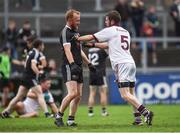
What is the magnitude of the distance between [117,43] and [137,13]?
16.3 metres

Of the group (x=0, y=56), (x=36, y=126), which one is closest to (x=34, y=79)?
(x=36, y=126)

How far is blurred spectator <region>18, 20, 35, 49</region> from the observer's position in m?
31.3

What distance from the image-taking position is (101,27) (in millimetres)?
33656

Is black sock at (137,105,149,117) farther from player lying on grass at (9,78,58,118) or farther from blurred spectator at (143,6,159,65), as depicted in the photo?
blurred spectator at (143,6,159,65)

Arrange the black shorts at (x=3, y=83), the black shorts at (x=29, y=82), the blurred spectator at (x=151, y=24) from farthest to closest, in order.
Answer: the blurred spectator at (x=151, y=24), the black shorts at (x=3, y=83), the black shorts at (x=29, y=82)

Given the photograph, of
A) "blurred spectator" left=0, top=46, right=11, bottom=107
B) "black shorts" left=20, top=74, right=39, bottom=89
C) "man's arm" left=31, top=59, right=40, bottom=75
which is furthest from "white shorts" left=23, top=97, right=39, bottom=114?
"blurred spectator" left=0, top=46, right=11, bottom=107

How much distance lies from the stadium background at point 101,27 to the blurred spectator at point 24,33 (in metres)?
1.23

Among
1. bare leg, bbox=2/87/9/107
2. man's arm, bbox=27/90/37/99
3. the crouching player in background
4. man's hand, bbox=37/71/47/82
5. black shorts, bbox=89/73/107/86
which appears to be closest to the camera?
man's hand, bbox=37/71/47/82

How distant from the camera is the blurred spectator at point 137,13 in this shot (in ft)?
110

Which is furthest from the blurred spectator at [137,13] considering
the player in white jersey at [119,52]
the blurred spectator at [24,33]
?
the player in white jersey at [119,52]

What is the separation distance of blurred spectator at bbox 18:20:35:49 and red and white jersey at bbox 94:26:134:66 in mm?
14016

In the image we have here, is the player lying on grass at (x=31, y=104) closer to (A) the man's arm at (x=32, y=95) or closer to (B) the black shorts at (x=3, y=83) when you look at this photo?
(A) the man's arm at (x=32, y=95)

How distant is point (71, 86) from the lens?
17.3m

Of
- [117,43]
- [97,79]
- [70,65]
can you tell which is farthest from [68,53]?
[97,79]
